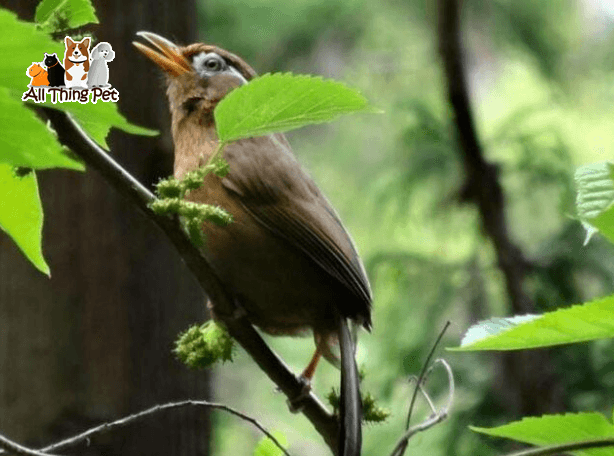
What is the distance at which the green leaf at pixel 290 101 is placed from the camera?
2.92 ft

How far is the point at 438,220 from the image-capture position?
4.40 m

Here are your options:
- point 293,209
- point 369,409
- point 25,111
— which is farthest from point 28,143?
point 293,209

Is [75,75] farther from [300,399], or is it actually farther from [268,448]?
[300,399]

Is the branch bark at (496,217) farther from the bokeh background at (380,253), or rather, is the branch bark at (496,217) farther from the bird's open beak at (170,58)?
the bird's open beak at (170,58)

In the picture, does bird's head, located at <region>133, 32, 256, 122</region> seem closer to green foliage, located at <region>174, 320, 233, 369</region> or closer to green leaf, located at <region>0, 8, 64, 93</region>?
green foliage, located at <region>174, 320, 233, 369</region>

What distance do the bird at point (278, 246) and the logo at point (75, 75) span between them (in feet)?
2.93

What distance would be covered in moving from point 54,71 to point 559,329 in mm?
473

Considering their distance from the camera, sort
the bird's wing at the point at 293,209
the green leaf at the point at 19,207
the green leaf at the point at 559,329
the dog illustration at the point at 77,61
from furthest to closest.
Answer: the bird's wing at the point at 293,209
the dog illustration at the point at 77,61
the green leaf at the point at 19,207
the green leaf at the point at 559,329

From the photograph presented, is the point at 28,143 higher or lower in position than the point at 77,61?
lower

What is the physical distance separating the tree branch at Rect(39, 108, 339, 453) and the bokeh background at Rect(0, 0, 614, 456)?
0.72 meters

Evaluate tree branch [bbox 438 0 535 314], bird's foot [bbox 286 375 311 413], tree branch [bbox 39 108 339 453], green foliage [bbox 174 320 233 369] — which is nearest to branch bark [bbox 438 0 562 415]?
tree branch [bbox 438 0 535 314]

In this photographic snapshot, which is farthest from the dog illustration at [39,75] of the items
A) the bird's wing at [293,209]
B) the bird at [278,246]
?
the bird's wing at [293,209]

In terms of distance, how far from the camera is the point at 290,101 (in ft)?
2.97

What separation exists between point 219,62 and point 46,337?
1194mm
